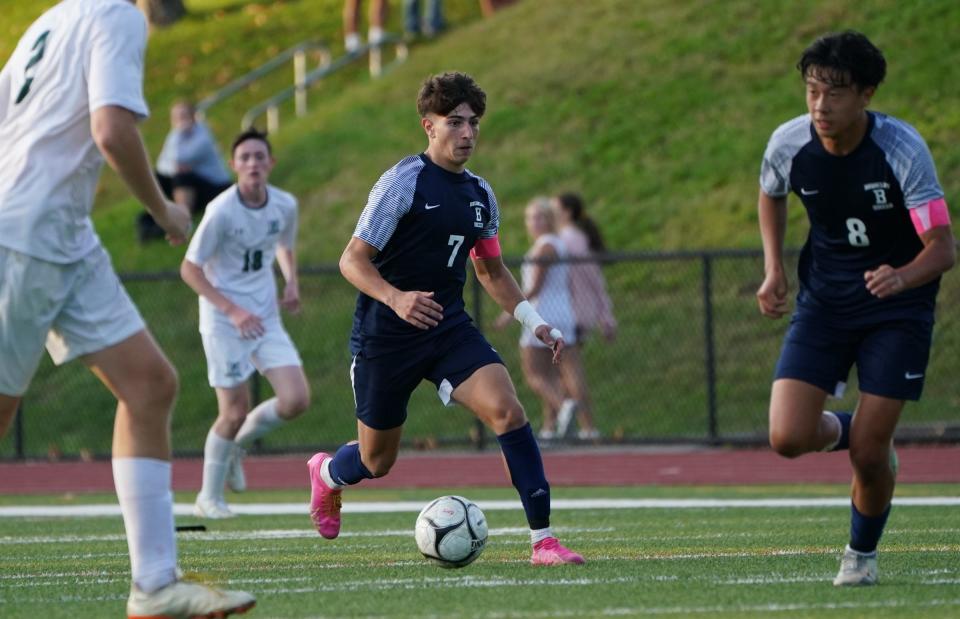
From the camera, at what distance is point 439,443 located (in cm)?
1677

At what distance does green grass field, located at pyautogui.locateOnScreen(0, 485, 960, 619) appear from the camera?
6.00m

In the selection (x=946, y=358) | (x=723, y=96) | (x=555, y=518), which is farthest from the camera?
(x=723, y=96)

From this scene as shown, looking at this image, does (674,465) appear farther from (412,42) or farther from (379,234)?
(412,42)

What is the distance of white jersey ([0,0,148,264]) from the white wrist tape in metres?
2.46

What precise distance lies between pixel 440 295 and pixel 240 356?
3.43 metres

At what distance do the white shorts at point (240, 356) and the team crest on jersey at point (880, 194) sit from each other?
509 cm

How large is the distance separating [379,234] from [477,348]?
67cm

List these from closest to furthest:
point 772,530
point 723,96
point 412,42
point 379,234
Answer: point 379,234 → point 772,530 → point 723,96 → point 412,42

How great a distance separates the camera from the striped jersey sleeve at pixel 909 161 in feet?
21.3

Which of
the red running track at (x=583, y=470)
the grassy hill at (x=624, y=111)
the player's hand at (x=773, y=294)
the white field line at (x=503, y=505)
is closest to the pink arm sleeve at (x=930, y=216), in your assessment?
the player's hand at (x=773, y=294)

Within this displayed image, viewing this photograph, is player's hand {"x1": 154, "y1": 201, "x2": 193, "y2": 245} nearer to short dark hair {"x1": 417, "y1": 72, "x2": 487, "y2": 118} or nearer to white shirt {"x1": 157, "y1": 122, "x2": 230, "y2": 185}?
short dark hair {"x1": 417, "y1": 72, "x2": 487, "y2": 118}

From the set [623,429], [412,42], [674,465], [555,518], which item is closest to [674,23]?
[412,42]

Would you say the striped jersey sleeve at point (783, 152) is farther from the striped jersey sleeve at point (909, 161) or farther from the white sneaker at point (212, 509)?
the white sneaker at point (212, 509)

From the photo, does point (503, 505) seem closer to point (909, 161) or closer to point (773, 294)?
point (773, 294)
